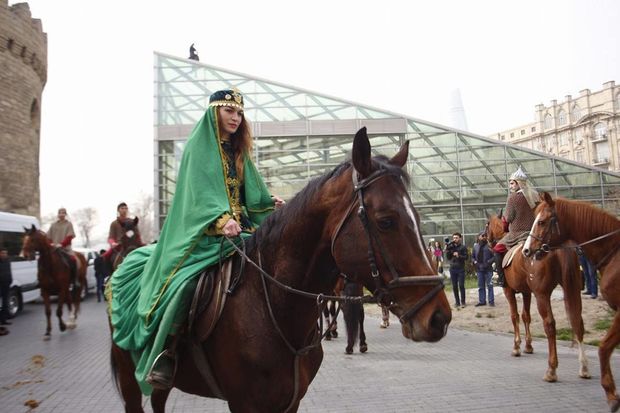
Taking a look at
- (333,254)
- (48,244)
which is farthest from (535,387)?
(48,244)

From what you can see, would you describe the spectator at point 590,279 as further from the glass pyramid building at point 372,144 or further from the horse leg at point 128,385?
the horse leg at point 128,385

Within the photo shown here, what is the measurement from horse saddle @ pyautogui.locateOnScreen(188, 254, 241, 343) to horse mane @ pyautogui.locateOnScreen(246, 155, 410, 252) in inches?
7.9

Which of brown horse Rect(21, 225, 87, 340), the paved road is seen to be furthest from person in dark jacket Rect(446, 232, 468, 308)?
brown horse Rect(21, 225, 87, 340)

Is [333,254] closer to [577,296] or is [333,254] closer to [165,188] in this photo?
[577,296]

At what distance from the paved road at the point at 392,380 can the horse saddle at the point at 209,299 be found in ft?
10.9

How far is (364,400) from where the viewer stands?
5824 mm

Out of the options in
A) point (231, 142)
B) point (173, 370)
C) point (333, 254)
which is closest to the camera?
point (333, 254)

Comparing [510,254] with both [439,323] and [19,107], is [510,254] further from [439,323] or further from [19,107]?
[19,107]

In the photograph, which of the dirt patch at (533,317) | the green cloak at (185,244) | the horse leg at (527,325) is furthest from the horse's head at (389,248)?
the dirt patch at (533,317)

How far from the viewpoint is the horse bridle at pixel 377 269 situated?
2090mm

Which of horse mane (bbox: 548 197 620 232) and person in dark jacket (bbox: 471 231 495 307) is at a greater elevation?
horse mane (bbox: 548 197 620 232)

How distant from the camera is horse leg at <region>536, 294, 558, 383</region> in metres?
6.35

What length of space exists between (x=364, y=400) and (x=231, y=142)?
4026 millimetres

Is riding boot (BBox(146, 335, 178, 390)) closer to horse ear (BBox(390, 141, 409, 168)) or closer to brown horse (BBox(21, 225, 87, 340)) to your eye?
horse ear (BBox(390, 141, 409, 168))
